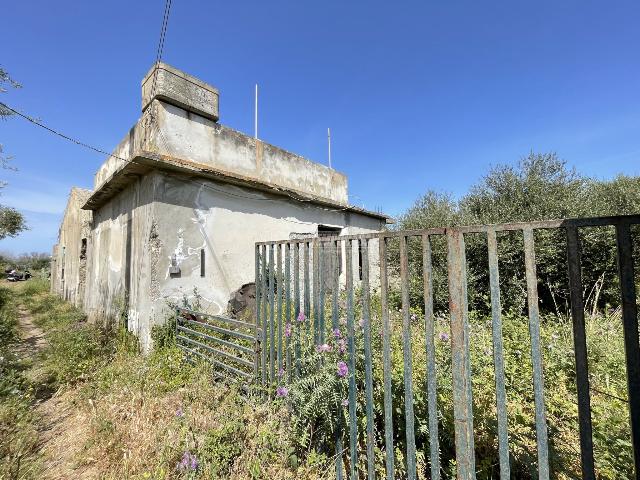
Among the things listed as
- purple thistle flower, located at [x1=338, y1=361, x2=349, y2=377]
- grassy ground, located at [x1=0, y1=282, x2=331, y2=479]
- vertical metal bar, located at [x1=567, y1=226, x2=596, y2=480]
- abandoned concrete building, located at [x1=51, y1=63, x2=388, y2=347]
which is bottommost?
grassy ground, located at [x1=0, y1=282, x2=331, y2=479]

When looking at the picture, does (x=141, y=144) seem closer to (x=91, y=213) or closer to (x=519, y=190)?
(x=91, y=213)

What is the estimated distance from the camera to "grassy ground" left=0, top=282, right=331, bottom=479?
94.1 inches

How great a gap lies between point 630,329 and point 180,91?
22.2ft

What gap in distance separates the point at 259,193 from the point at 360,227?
4184 millimetres

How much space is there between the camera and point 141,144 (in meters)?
5.68

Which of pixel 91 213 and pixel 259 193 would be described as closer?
pixel 259 193

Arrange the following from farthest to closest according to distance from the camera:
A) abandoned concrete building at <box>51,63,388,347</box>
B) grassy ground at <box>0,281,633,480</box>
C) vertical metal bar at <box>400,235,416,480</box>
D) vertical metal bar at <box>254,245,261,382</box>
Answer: abandoned concrete building at <box>51,63,388,347</box>, vertical metal bar at <box>254,245,261,382</box>, grassy ground at <box>0,281,633,480</box>, vertical metal bar at <box>400,235,416,480</box>

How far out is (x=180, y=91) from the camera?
18.4ft

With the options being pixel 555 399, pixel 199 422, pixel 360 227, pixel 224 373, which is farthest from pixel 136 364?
pixel 360 227

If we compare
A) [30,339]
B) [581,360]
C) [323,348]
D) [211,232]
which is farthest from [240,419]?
[30,339]

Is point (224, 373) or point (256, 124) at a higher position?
point (256, 124)

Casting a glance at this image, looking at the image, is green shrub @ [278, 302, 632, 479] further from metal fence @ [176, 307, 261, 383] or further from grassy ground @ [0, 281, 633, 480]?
metal fence @ [176, 307, 261, 383]

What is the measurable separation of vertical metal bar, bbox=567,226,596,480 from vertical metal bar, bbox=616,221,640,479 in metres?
0.12

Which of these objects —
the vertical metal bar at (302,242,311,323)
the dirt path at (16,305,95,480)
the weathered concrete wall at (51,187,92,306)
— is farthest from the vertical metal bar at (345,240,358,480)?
the weathered concrete wall at (51,187,92,306)
